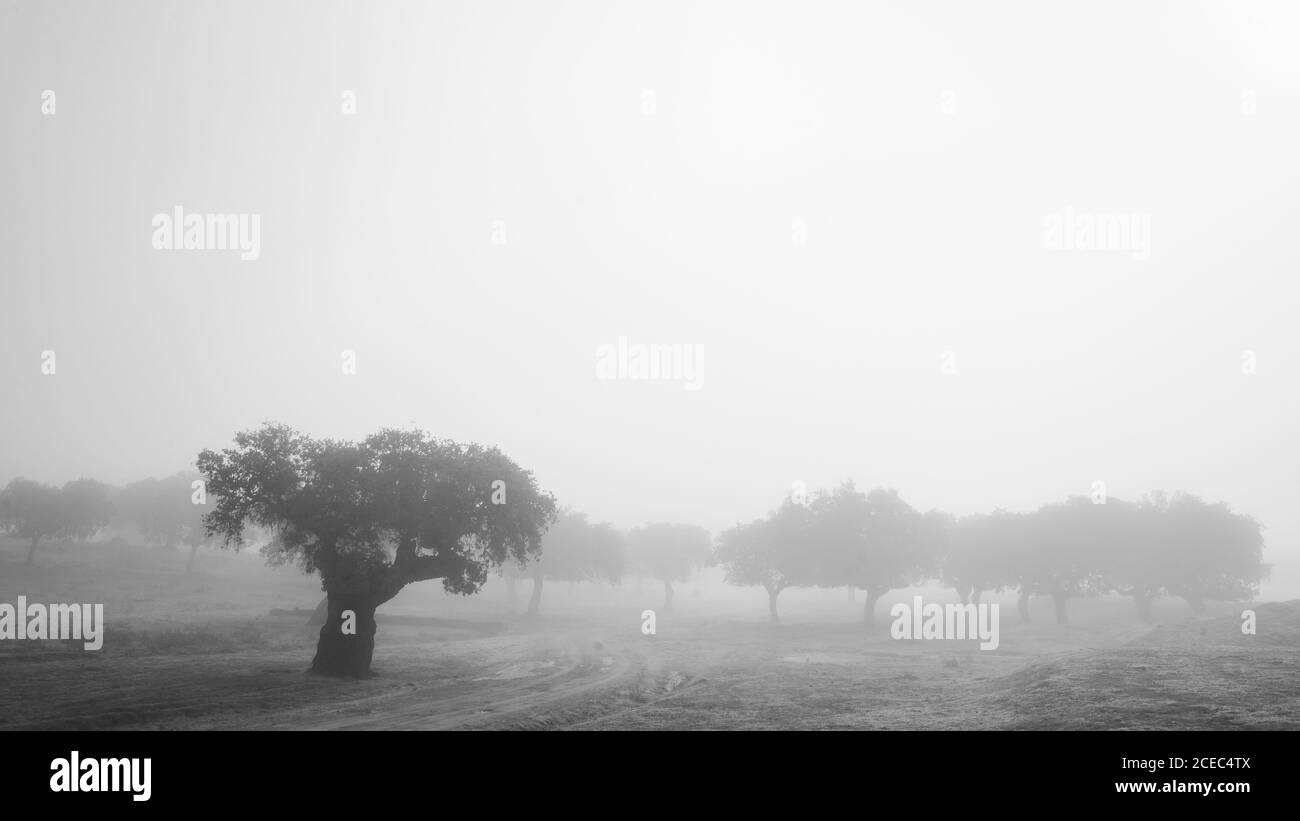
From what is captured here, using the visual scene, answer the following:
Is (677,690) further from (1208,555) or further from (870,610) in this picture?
(1208,555)

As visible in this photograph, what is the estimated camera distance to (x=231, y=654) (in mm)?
32719

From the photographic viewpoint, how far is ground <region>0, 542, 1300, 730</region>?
16.7m

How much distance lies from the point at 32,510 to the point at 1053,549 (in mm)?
121043

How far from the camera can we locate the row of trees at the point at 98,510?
74.4 m

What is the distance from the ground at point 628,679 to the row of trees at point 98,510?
22.0 meters

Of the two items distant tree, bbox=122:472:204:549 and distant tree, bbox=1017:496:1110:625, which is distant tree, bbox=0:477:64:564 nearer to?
distant tree, bbox=122:472:204:549

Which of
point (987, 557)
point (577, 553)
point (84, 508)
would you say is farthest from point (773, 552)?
point (84, 508)

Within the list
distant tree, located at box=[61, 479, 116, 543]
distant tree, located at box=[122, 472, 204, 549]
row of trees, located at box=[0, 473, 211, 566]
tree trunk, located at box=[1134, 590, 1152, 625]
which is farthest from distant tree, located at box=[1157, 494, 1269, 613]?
distant tree, located at box=[61, 479, 116, 543]

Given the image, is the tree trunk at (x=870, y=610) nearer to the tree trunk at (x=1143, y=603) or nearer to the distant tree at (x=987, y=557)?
the distant tree at (x=987, y=557)

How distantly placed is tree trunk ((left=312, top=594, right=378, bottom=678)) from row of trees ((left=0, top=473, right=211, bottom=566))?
5865cm

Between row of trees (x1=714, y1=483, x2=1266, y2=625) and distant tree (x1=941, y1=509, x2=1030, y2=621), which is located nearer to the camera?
row of trees (x1=714, y1=483, x2=1266, y2=625)

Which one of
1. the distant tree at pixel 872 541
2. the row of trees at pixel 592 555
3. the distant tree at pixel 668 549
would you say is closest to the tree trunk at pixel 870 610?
the distant tree at pixel 872 541
